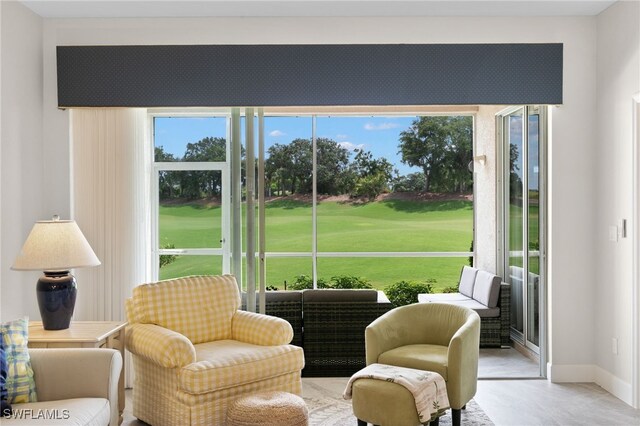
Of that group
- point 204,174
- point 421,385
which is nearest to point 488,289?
point 421,385

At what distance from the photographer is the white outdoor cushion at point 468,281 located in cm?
698

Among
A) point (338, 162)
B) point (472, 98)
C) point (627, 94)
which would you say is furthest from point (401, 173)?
point (627, 94)

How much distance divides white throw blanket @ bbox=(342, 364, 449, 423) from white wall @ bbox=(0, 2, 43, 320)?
102 inches

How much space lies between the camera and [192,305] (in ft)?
14.6

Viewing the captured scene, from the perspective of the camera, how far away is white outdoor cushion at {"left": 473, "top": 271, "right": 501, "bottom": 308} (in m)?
6.37

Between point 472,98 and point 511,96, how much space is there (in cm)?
32

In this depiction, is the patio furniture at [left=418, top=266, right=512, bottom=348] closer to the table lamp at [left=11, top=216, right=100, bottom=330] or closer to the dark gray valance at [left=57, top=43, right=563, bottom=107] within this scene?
the dark gray valance at [left=57, top=43, right=563, bottom=107]

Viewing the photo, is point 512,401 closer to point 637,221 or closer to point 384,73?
point 637,221

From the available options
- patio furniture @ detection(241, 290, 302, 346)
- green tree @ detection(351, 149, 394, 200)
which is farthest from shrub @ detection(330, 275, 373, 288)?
patio furniture @ detection(241, 290, 302, 346)

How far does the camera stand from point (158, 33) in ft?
16.8

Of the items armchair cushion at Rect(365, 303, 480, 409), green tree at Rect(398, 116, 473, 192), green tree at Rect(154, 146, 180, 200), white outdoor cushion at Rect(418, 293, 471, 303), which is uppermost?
green tree at Rect(398, 116, 473, 192)

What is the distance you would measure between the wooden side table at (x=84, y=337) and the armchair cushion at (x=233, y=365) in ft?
1.75

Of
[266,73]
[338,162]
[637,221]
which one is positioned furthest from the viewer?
[338,162]

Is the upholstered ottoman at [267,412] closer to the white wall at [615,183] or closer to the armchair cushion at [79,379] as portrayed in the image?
the armchair cushion at [79,379]
